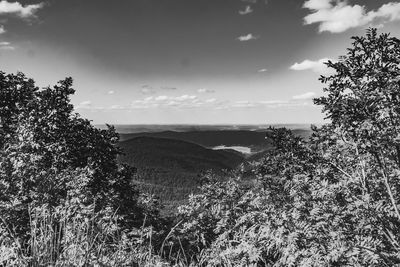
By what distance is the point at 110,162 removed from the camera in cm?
2564

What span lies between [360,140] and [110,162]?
21.4 meters

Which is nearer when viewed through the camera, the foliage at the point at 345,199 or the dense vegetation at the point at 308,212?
the dense vegetation at the point at 308,212

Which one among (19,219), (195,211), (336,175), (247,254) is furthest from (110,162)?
(247,254)

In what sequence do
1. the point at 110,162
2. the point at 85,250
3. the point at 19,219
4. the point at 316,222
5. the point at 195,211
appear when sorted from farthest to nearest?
the point at 110,162 → the point at 195,211 → the point at 19,219 → the point at 316,222 → the point at 85,250

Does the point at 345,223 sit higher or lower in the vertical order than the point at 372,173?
lower

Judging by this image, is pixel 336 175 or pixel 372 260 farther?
pixel 336 175

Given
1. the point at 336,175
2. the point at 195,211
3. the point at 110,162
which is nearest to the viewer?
the point at 336,175

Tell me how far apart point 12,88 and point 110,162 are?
8.63 m

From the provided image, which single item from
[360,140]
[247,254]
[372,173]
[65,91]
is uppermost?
[65,91]

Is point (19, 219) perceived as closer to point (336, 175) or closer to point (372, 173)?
point (336, 175)

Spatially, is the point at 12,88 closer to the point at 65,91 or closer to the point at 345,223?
the point at 65,91

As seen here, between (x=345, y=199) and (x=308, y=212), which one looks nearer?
(x=308, y=212)

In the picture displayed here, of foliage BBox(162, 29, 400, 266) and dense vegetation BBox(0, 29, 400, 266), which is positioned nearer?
dense vegetation BBox(0, 29, 400, 266)

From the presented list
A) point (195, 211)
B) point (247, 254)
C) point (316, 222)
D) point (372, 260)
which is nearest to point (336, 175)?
point (316, 222)
